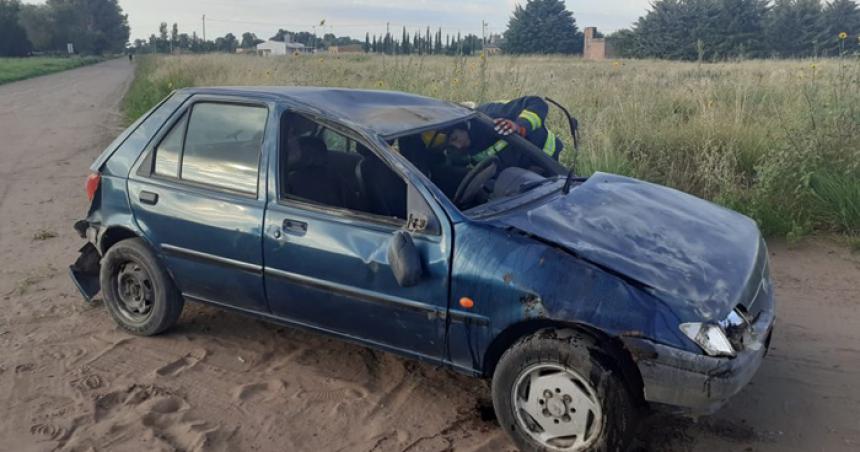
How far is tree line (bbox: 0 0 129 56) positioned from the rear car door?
7623 cm

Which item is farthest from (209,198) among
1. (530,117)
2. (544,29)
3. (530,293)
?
(544,29)

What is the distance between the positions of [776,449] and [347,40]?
65.8 m

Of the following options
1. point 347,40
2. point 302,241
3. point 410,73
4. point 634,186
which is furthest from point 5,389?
point 347,40

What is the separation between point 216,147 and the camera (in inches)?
170

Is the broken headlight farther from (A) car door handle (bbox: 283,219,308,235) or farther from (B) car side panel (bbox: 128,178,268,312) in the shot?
(B) car side panel (bbox: 128,178,268,312)

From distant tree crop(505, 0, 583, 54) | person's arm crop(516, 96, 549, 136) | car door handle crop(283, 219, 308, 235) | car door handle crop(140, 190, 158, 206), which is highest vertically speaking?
distant tree crop(505, 0, 583, 54)

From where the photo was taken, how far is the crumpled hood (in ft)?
10.2

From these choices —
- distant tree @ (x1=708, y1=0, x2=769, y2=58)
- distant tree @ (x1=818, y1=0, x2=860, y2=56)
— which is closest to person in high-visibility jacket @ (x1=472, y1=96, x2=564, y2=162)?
distant tree @ (x1=818, y1=0, x2=860, y2=56)

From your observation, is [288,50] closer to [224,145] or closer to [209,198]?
[224,145]

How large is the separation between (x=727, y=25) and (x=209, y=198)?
47.7 m

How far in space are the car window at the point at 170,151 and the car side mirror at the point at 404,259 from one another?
69.9 inches

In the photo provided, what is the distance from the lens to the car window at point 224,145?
4.10 meters

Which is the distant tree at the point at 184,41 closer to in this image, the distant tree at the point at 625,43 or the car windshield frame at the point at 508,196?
the distant tree at the point at 625,43

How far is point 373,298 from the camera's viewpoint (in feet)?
11.7
